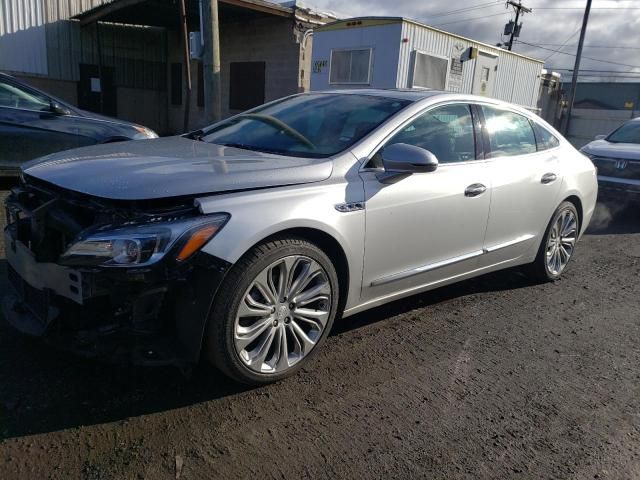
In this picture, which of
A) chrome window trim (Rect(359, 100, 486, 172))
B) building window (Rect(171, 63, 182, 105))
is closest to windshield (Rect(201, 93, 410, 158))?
chrome window trim (Rect(359, 100, 486, 172))

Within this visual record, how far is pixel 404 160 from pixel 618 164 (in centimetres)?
660

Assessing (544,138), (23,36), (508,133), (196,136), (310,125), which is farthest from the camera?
(23,36)

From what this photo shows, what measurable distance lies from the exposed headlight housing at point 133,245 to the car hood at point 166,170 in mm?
151

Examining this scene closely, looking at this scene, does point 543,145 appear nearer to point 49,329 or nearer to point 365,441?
point 365,441

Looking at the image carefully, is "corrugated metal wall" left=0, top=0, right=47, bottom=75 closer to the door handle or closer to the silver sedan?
the silver sedan

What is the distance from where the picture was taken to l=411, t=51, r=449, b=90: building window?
11.2 m

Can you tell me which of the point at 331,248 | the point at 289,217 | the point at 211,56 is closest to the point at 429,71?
the point at 211,56

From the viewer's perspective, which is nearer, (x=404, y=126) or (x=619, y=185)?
(x=404, y=126)

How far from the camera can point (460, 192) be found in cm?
364

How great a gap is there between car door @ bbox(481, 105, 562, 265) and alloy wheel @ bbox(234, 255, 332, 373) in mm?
1686

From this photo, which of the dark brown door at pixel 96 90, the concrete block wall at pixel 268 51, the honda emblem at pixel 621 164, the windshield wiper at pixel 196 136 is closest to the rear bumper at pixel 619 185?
the honda emblem at pixel 621 164

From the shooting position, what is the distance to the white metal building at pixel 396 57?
10992 millimetres

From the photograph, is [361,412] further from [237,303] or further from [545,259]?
[545,259]

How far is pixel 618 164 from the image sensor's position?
819 cm
